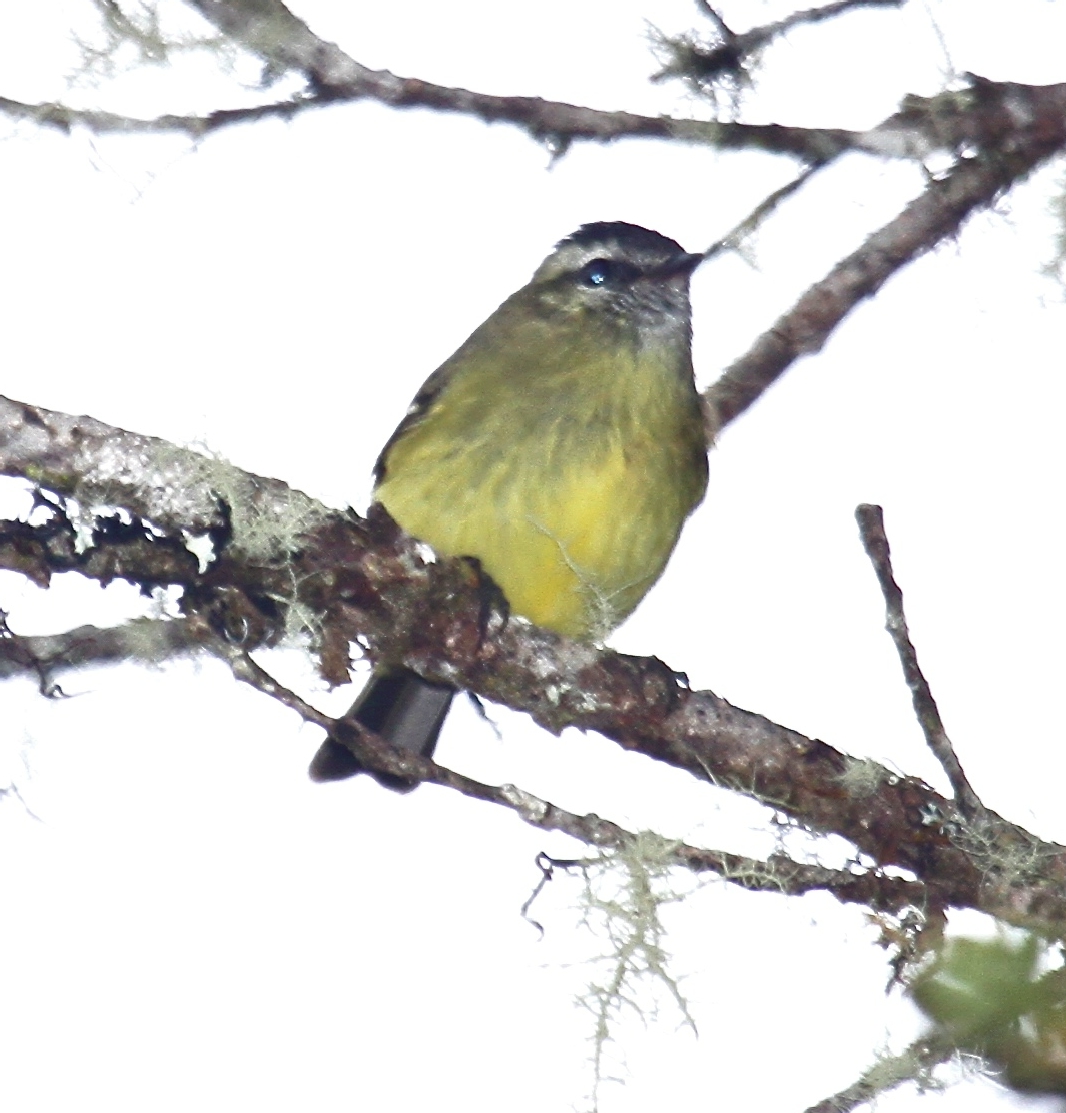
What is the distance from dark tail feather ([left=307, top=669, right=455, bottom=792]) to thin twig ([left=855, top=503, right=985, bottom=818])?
6.01 feet

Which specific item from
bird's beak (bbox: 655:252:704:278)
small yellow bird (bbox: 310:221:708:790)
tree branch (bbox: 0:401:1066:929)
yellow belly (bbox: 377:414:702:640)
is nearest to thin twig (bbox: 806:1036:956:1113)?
tree branch (bbox: 0:401:1066:929)

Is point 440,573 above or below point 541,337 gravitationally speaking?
below

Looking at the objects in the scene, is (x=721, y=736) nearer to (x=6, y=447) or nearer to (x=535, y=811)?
(x=535, y=811)

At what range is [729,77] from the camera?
4.32 meters

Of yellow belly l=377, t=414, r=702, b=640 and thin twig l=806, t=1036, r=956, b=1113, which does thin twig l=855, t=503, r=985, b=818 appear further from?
yellow belly l=377, t=414, r=702, b=640

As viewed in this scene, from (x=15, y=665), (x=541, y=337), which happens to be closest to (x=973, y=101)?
(x=541, y=337)

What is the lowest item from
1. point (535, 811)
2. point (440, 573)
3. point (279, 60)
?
point (535, 811)

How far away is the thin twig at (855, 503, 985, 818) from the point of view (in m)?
3.13

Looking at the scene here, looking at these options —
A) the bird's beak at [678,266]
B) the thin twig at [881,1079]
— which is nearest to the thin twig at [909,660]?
the thin twig at [881,1079]

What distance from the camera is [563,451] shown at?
4305mm

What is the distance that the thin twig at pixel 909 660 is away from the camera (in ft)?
10.3

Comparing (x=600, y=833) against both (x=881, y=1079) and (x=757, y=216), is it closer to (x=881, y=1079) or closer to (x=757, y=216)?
(x=881, y=1079)

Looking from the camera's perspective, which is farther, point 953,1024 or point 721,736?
point 721,736

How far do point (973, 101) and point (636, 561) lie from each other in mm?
1416
